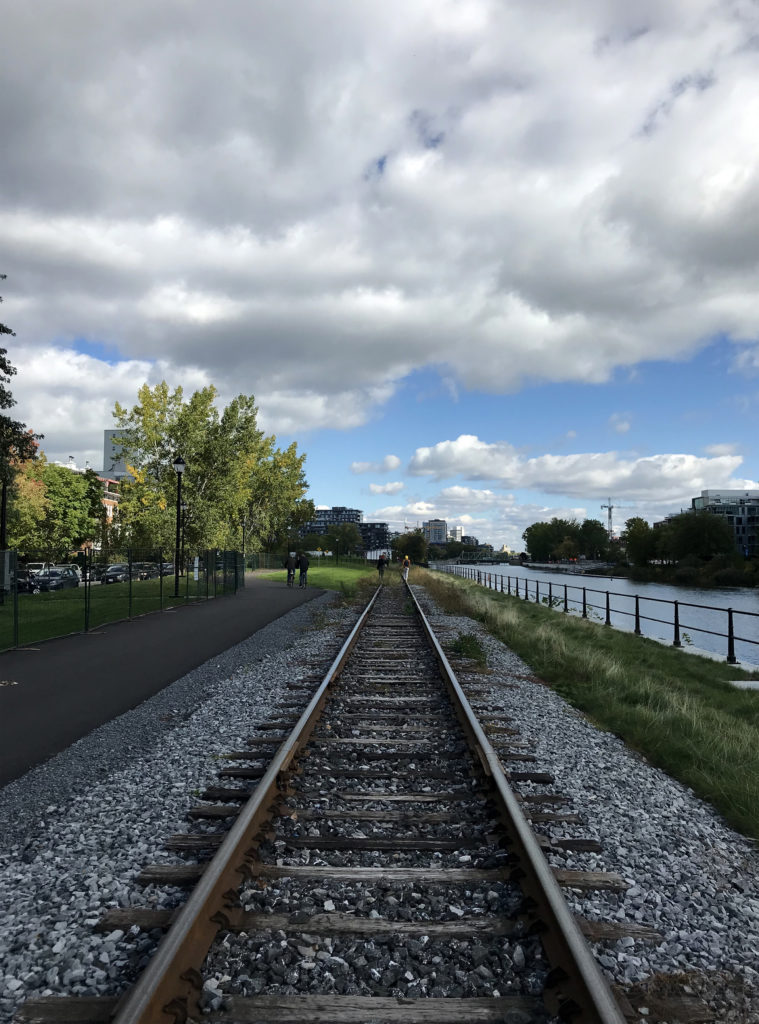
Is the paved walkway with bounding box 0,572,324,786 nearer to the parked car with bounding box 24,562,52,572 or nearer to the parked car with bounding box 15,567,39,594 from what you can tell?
the parked car with bounding box 15,567,39,594

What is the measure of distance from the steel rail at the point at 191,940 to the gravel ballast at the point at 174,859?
26 centimetres

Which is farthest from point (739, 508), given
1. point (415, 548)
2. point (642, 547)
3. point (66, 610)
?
point (66, 610)

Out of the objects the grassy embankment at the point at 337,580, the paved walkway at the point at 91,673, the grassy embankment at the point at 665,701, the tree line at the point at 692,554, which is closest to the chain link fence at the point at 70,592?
the paved walkway at the point at 91,673

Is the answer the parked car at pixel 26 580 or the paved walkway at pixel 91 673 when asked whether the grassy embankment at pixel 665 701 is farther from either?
the parked car at pixel 26 580

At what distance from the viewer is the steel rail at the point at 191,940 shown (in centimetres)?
239

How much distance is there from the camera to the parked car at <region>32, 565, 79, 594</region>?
14.5 meters

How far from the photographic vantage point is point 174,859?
152 inches

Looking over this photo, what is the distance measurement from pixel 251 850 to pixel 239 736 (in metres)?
2.90

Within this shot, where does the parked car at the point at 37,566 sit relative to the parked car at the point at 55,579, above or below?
above

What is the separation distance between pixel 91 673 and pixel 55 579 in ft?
17.9

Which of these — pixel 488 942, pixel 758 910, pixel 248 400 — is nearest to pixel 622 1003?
pixel 488 942

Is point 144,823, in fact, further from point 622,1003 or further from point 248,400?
point 248,400

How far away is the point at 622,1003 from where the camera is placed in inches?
101

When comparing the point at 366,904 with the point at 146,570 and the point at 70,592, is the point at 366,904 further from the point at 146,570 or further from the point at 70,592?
the point at 146,570
